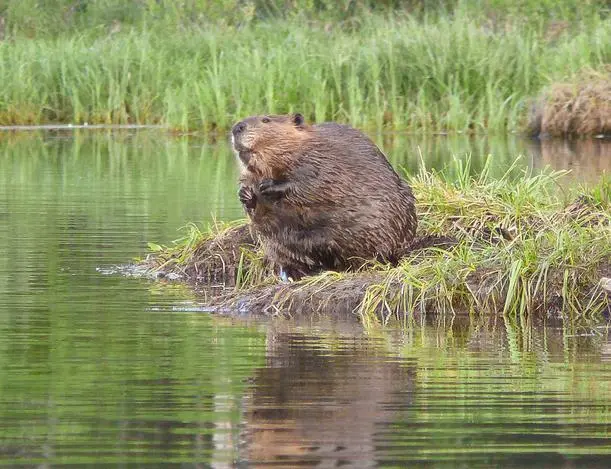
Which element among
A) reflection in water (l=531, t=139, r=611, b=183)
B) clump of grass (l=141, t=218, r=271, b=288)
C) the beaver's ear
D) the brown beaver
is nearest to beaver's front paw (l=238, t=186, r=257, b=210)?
the brown beaver

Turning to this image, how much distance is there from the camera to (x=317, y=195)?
10000 mm

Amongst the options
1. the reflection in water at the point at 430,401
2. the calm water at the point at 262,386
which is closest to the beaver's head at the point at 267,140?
the calm water at the point at 262,386

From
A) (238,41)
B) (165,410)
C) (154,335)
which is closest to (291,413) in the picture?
(165,410)

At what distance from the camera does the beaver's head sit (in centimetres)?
983

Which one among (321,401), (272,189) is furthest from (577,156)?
(321,401)

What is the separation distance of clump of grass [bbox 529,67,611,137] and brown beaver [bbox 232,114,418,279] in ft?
48.2

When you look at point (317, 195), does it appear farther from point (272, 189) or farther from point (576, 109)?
point (576, 109)

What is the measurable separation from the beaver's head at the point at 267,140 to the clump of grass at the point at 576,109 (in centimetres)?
1508

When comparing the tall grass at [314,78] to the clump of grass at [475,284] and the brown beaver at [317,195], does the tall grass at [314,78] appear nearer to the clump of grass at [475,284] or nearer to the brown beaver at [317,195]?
the brown beaver at [317,195]

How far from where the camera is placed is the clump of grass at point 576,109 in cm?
2469

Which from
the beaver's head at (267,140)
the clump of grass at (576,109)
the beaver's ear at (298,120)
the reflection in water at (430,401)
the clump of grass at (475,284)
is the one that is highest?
the clump of grass at (576,109)

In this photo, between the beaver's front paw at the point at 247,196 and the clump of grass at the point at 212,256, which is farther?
the clump of grass at the point at 212,256

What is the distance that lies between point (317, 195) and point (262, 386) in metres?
3.06

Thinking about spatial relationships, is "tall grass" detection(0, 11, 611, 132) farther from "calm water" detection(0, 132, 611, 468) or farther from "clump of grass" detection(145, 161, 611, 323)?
"clump of grass" detection(145, 161, 611, 323)
